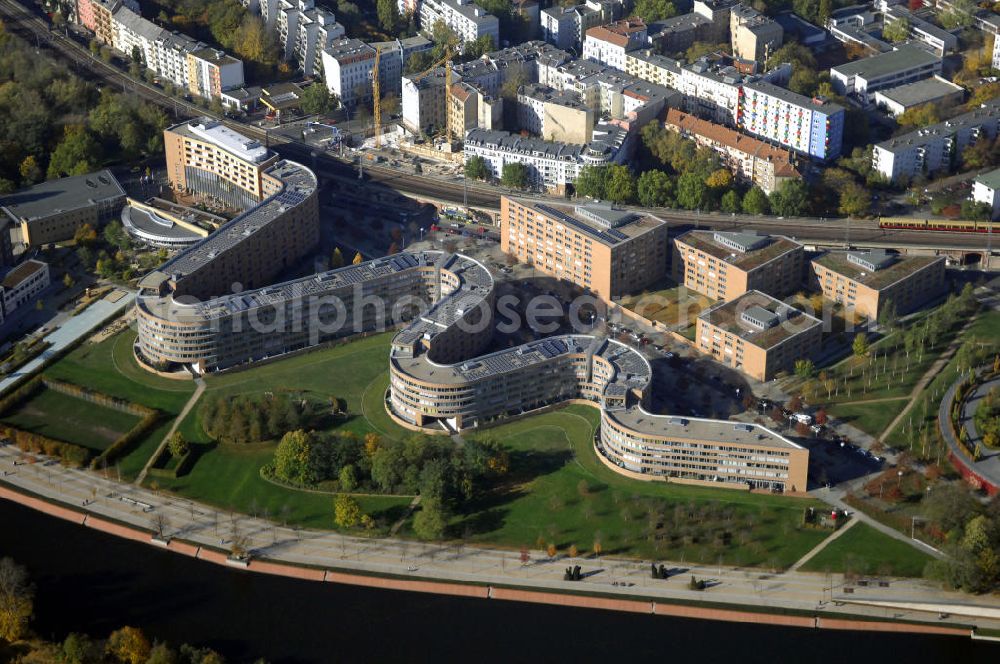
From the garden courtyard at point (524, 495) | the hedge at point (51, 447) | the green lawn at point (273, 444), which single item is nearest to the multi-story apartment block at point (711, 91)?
the green lawn at point (273, 444)

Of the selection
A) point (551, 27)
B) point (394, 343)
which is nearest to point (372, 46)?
point (551, 27)

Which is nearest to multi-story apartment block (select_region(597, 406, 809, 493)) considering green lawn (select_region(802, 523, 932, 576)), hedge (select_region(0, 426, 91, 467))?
green lawn (select_region(802, 523, 932, 576))

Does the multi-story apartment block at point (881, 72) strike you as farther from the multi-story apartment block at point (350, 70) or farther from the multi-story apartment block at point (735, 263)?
the multi-story apartment block at point (350, 70)

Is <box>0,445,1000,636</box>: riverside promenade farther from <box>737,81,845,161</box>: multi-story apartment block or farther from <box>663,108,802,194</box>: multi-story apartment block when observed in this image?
<box>737,81,845,161</box>: multi-story apartment block

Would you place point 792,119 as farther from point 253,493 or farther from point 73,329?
point 73,329

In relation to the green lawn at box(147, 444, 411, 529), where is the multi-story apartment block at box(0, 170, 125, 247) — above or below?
above

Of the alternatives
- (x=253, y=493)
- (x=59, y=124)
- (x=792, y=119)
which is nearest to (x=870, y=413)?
(x=792, y=119)

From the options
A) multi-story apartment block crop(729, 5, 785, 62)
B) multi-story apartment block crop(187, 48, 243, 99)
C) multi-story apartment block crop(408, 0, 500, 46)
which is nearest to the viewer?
multi-story apartment block crop(187, 48, 243, 99)
